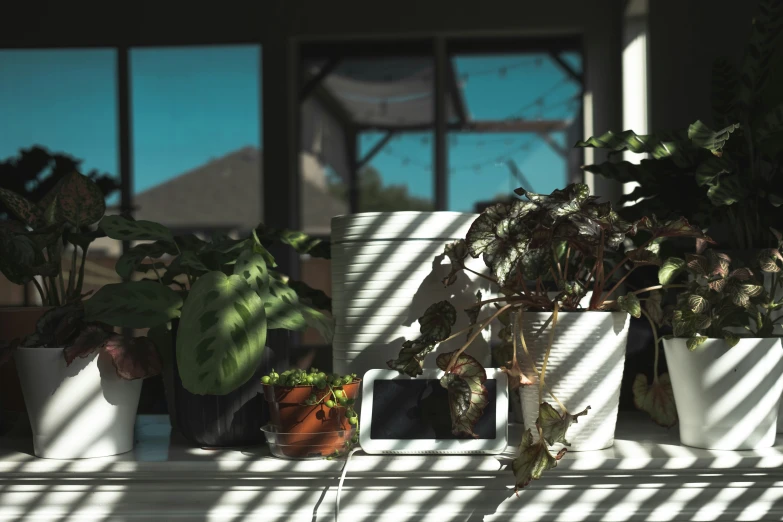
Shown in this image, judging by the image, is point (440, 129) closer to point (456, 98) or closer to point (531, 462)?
point (456, 98)

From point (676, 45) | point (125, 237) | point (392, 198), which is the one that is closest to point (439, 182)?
point (392, 198)

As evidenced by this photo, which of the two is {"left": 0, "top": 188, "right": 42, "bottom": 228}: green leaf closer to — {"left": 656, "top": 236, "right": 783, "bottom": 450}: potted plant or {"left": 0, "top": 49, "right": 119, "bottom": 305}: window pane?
{"left": 656, "top": 236, "right": 783, "bottom": 450}: potted plant

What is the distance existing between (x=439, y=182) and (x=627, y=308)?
4.49 metres

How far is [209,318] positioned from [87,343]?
0.17m

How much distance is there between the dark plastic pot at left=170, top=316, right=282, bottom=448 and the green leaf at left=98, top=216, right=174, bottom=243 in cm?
14

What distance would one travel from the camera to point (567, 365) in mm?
958

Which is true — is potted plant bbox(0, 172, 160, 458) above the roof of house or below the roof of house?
below


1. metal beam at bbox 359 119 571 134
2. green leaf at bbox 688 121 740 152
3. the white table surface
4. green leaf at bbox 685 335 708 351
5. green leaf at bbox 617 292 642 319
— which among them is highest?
metal beam at bbox 359 119 571 134

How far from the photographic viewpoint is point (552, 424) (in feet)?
2.89

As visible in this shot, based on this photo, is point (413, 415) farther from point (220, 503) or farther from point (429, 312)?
point (220, 503)

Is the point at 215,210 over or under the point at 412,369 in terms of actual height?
over

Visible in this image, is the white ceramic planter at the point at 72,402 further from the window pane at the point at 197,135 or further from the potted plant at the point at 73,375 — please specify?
the window pane at the point at 197,135

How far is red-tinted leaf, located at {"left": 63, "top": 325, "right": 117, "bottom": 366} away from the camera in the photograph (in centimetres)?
94

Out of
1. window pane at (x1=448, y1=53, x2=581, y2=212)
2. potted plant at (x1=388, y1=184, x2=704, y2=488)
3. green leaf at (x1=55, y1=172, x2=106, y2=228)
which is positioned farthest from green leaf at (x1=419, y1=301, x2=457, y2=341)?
window pane at (x1=448, y1=53, x2=581, y2=212)
